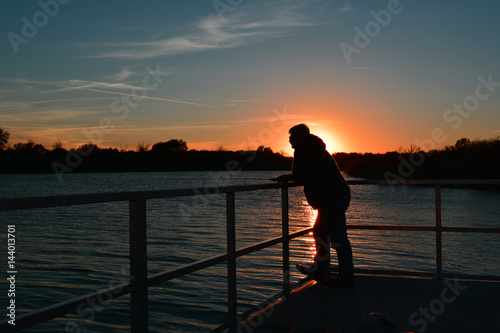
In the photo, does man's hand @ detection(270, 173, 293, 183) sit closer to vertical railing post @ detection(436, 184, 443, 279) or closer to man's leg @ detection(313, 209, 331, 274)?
man's leg @ detection(313, 209, 331, 274)

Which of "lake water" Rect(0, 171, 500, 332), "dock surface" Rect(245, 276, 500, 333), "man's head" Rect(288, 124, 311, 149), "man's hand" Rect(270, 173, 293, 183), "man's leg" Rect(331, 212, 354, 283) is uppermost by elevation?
"man's head" Rect(288, 124, 311, 149)

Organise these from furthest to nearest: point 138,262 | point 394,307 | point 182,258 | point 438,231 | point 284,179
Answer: point 182,258
point 438,231
point 284,179
point 394,307
point 138,262

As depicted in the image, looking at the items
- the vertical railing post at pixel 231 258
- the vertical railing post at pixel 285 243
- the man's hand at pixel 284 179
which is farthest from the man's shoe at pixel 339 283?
the vertical railing post at pixel 231 258

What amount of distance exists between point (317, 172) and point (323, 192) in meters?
0.23

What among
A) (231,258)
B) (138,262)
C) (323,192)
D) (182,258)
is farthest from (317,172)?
(182,258)

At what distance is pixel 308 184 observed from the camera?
16.6ft

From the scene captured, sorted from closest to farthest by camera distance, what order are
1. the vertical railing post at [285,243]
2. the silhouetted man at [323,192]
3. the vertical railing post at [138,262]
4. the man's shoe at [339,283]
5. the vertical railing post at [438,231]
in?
the vertical railing post at [138,262]
the vertical railing post at [285,243]
the silhouetted man at [323,192]
the man's shoe at [339,283]
the vertical railing post at [438,231]

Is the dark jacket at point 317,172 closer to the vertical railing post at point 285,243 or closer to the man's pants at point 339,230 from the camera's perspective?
the man's pants at point 339,230

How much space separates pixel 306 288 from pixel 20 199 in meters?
3.56

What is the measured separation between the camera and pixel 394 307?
4.35 m

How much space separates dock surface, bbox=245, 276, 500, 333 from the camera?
149 inches

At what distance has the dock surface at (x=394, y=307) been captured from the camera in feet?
12.4

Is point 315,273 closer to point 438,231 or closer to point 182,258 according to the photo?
point 438,231

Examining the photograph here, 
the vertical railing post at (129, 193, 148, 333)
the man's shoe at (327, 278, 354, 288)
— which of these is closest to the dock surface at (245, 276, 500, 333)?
the man's shoe at (327, 278, 354, 288)
